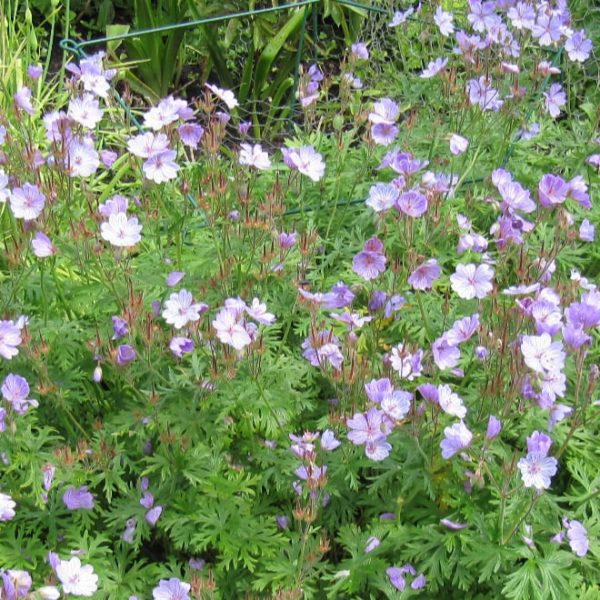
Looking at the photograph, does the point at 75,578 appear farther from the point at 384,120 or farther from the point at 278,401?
the point at 384,120

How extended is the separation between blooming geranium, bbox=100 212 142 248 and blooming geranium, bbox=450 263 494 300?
2.27 ft

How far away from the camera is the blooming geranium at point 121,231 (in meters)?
1.93

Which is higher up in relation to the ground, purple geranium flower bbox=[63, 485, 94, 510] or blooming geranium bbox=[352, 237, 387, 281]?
blooming geranium bbox=[352, 237, 387, 281]

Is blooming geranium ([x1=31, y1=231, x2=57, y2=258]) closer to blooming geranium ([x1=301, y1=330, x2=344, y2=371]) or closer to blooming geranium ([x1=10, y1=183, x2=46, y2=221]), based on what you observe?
blooming geranium ([x1=10, y1=183, x2=46, y2=221])

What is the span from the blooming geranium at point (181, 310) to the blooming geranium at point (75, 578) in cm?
51

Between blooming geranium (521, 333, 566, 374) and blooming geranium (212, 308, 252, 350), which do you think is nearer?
blooming geranium (521, 333, 566, 374)

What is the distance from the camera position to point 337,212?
2707mm

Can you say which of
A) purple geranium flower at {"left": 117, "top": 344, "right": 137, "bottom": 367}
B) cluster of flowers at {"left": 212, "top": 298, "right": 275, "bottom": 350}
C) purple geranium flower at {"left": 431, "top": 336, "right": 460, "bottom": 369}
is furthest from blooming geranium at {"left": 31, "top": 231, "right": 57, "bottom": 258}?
purple geranium flower at {"left": 431, "top": 336, "right": 460, "bottom": 369}

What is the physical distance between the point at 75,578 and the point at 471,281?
1013 millimetres

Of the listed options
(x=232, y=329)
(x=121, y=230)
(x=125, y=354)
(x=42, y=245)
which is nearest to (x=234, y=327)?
(x=232, y=329)

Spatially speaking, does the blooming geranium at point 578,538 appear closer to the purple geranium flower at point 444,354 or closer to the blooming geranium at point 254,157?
the purple geranium flower at point 444,354

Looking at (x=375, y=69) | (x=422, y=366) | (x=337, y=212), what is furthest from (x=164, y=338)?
(x=375, y=69)

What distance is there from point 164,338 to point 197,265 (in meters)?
0.36

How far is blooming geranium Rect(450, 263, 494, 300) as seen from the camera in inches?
76.1
